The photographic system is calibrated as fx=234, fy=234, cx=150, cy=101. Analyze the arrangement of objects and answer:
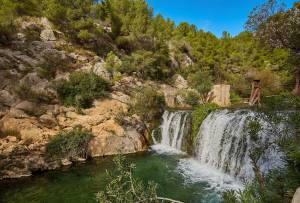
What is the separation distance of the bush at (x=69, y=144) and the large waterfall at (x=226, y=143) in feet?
22.2

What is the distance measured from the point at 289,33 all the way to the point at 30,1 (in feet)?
106

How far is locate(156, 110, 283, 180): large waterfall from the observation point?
10812 mm

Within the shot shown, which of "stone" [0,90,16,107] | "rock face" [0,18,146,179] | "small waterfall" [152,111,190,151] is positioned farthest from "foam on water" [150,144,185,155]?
"stone" [0,90,16,107]

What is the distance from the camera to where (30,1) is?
3130cm

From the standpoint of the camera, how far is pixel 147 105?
63.7ft

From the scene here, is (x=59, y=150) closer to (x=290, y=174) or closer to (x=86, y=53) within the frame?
(x=290, y=174)

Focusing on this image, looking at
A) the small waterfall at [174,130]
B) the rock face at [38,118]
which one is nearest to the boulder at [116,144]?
the rock face at [38,118]

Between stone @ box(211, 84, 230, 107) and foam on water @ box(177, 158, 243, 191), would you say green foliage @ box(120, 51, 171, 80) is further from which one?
foam on water @ box(177, 158, 243, 191)

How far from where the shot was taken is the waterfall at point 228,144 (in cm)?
1103

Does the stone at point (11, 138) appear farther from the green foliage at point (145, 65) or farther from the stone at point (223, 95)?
the stone at point (223, 95)

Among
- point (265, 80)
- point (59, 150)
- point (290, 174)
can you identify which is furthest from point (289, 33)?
point (265, 80)

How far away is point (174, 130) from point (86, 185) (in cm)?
908

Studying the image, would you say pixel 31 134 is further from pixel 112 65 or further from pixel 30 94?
pixel 112 65

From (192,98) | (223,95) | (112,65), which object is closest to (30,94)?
(112,65)
